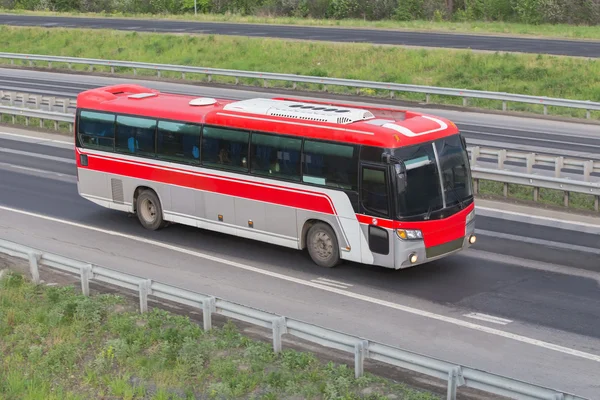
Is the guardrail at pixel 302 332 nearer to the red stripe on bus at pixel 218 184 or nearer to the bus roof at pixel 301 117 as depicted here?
the red stripe on bus at pixel 218 184

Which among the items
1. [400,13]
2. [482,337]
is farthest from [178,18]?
[482,337]

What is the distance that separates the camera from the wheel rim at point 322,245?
16344 mm

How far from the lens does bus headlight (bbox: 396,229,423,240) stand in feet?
49.8

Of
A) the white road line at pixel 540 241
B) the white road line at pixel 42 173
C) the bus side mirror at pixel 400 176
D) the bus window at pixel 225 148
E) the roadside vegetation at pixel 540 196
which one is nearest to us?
the bus side mirror at pixel 400 176

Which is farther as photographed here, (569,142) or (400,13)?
(400,13)

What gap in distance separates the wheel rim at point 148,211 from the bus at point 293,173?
21 millimetres

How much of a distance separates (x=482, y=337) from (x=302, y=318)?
2.71 meters

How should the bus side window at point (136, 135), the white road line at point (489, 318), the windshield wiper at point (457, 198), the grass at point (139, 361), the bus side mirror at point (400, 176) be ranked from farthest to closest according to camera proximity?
the bus side window at point (136, 135) → the windshield wiper at point (457, 198) → the bus side mirror at point (400, 176) → the white road line at point (489, 318) → the grass at point (139, 361)

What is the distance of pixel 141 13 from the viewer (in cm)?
8188

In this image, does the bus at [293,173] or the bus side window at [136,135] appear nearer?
the bus at [293,173]

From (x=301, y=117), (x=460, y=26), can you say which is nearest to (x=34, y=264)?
(x=301, y=117)

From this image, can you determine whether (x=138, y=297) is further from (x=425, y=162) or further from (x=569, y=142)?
(x=569, y=142)

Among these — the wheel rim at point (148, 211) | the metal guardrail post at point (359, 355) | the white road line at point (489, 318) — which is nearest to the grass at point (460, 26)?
the wheel rim at point (148, 211)

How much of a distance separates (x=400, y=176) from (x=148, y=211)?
21.2ft
